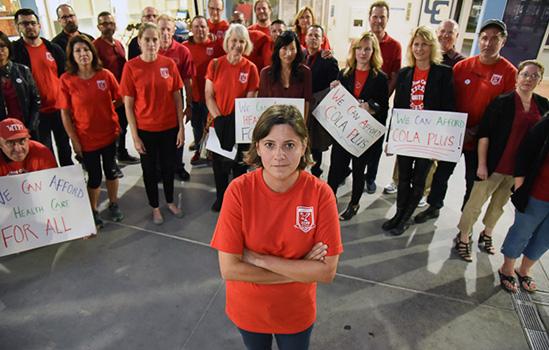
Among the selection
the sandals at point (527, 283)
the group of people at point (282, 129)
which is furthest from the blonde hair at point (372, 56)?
the sandals at point (527, 283)

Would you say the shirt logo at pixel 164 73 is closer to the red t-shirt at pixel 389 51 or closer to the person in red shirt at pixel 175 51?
the person in red shirt at pixel 175 51

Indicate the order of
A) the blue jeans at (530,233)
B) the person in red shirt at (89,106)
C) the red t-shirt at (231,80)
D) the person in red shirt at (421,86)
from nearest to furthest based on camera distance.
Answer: the blue jeans at (530,233) → the person in red shirt at (421,86) → the person in red shirt at (89,106) → the red t-shirt at (231,80)

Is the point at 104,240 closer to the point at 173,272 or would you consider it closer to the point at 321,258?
the point at 173,272

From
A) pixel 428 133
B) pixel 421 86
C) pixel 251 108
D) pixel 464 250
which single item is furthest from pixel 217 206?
pixel 464 250

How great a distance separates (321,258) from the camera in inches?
56.7

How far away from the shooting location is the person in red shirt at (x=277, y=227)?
1.42 metres

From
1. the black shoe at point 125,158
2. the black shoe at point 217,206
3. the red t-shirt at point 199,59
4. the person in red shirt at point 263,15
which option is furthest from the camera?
the black shoe at point 125,158

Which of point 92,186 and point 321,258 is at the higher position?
point 321,258

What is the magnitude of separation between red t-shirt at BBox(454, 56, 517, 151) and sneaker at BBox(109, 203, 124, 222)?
3259 millimetres

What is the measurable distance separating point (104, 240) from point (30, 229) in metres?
0.75

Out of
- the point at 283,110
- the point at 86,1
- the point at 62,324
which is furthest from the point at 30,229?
the point at 86,1

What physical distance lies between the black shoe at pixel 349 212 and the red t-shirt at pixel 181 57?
7.44 ft

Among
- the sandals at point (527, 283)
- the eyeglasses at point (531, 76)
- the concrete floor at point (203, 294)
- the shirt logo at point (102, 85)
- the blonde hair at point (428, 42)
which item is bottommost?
the concrete floor at point (203, 294)

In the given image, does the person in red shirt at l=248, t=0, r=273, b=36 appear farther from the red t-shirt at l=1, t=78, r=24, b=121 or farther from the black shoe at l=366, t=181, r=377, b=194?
the red t-shirt at l=1, t=78, r=24, b=121
